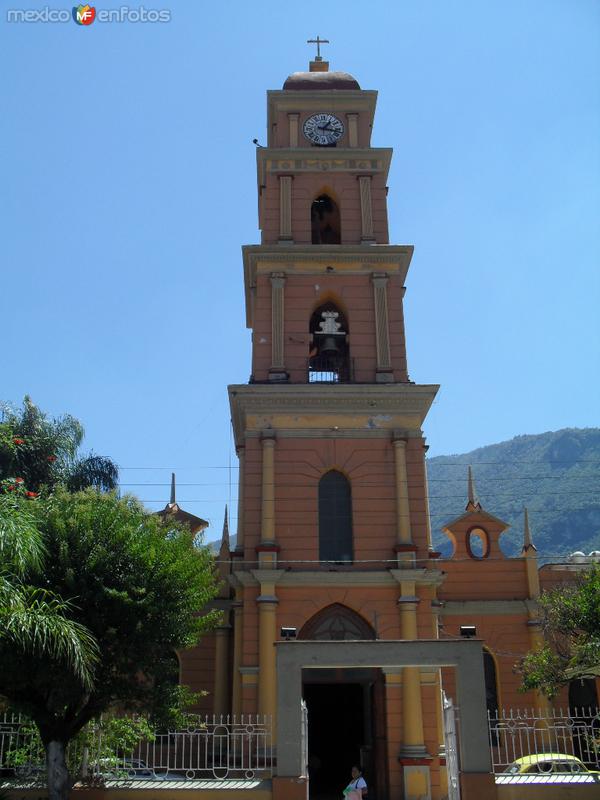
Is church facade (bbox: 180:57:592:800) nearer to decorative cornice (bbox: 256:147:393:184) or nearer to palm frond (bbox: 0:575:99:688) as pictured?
decorative cornice (bbox: 256:147:393:184)

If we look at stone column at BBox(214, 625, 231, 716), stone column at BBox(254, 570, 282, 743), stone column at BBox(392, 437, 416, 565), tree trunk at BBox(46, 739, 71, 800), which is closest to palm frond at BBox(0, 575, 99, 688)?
tree trunk at BBox(46, 739, 71, 800)

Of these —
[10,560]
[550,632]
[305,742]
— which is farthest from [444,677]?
[10,560]

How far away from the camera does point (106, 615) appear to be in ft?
52.4

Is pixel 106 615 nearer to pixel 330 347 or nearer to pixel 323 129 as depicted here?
pixel 330 347

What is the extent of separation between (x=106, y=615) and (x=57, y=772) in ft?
8.94

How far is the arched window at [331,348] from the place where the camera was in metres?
25.2

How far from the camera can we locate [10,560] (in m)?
14.8

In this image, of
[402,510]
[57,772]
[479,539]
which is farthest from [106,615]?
[479,539]

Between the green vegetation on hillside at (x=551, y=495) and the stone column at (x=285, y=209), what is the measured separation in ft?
382

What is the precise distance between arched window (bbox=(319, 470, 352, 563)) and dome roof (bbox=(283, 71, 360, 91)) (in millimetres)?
13147

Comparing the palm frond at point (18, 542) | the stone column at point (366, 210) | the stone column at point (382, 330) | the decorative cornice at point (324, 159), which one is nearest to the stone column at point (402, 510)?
the stone column at point (382, 330)

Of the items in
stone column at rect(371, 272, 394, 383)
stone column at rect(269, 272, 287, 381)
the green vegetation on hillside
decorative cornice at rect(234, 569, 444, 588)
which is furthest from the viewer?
the green vegetation on hillside

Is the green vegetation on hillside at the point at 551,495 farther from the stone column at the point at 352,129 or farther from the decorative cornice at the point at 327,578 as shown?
the decorative cornice at the point at 327,578

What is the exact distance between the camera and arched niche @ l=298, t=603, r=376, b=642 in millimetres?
21812
